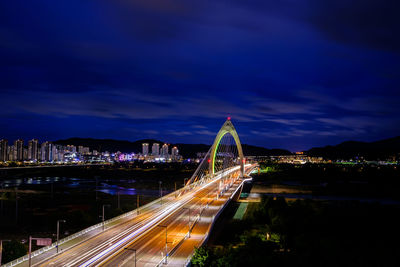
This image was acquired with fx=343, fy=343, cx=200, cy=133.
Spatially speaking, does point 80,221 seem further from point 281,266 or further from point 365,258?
point 365,258

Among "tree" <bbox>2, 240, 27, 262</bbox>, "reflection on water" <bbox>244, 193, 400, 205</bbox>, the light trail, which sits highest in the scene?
the light trail

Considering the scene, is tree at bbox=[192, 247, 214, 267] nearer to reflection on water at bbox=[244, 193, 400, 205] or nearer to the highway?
the highway

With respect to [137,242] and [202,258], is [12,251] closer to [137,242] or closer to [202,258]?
[137,242]

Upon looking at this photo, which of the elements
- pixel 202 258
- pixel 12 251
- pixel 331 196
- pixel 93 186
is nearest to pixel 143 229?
pixel 202 258

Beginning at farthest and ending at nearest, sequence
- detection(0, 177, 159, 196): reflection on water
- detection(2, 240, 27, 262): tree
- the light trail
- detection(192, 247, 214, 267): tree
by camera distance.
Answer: detection(0, 177, 159, 196): reflection on water, detection(2, 240, 27, 262): tree, detection(192, 247, 214, 267): tree, the light trail

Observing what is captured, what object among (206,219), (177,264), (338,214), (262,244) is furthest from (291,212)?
(177,264)

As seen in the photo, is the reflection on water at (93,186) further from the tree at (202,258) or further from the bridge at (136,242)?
the tree at (202,258)

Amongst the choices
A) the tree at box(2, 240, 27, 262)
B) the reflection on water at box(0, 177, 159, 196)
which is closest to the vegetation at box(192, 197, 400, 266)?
the tree at box(2, 240, 27, 262)

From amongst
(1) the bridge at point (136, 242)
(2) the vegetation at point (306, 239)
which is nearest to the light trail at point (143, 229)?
(1) the bridge at point (136, 242)

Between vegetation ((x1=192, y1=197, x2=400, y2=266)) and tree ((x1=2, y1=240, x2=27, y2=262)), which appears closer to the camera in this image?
vegetation ((x1=192, y1=197, x2=400, y2=266))

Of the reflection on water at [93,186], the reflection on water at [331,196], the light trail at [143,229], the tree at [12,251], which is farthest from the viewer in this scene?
the reflection on water at [93,186]

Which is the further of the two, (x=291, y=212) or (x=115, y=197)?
(x=115, y=197)
